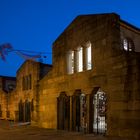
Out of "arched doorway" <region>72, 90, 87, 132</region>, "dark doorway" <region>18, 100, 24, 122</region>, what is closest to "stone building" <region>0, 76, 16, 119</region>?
"dark doorway" <region>18, 100, 24, 122</region>

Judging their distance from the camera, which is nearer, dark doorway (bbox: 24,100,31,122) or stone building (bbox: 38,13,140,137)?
stone building (bbox: 38,13,140,137)

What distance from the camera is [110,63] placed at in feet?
57.6

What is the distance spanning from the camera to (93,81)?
740 inches

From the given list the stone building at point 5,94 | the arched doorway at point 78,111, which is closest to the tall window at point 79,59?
the arched doorway at point 78,111

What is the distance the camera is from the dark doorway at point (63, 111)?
2181 cm

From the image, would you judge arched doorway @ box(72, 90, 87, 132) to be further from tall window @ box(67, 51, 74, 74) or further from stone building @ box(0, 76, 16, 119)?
stone building @ box(0, 76, 16, 119)

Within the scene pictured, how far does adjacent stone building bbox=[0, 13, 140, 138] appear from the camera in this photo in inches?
641

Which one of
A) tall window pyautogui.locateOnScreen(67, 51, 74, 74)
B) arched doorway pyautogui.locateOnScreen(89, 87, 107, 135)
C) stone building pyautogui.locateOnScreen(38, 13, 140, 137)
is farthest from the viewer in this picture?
tall window pyautogui.locateOnScreen(67, 51, 74, 74)

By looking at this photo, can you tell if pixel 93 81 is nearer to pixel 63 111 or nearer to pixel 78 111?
pixel 78 111

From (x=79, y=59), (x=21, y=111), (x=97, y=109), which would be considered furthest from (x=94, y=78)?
(x=21, y=111)

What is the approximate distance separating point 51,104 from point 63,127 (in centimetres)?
219

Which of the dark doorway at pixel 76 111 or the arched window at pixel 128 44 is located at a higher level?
the arched window at pixel 128 44

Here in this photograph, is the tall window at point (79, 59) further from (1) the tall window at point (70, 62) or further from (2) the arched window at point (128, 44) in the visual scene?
(2) the arched window at point (128, 44)

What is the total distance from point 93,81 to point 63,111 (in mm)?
4549
